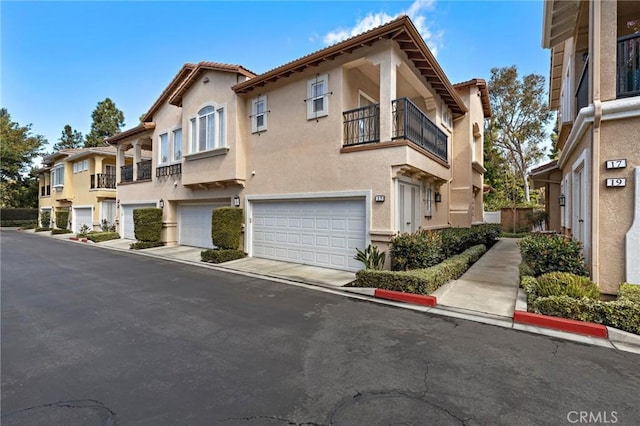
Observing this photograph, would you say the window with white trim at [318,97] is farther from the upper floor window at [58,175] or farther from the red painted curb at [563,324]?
the upper floor window at [58,175]

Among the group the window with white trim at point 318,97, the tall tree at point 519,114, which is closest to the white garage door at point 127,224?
the window with white trim at point 318,97

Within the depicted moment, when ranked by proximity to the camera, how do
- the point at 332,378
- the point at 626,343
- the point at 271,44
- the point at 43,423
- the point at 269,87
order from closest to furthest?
the point at 43,423, the point at 332,378, the point at 626,343, the point at 269,87, the point at 271,44

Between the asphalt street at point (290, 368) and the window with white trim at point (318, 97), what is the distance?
6.40 metres

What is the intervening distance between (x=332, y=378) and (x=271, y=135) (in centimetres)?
966

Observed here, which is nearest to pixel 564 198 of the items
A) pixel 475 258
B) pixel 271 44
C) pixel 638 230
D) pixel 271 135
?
pixel 475 258

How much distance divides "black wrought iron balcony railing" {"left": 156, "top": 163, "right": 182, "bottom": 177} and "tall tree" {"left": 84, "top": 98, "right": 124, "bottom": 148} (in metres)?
31.9

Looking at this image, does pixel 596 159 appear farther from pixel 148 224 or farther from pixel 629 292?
pixel 148 224

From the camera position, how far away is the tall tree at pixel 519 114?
26897 mm

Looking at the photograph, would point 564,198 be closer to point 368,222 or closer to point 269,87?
point 368,222

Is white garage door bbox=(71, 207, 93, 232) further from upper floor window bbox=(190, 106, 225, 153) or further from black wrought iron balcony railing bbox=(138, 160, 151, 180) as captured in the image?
upper floor window bbox=(190, 106, 225, 153)

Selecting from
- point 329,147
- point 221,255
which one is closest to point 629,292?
point 329,147

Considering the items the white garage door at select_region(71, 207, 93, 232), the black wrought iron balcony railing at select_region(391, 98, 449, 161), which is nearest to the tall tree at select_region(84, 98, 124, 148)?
the white garage door at select_region(71, 207, 93, 232)

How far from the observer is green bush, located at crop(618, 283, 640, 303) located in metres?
5.00

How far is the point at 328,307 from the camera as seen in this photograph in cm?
638
